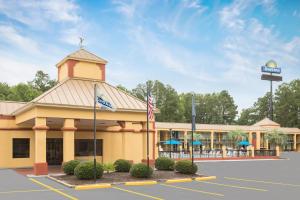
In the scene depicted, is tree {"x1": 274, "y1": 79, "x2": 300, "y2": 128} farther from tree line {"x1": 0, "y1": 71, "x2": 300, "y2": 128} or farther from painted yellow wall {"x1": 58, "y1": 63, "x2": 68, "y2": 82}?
painted yellow wall {"x1": 58, "y1": 63, "x2": 68, "y2": 82}

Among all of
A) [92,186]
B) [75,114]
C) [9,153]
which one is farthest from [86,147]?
[92,186]

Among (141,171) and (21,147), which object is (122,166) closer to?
(141,171)

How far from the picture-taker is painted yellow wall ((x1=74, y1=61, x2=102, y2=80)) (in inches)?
1139

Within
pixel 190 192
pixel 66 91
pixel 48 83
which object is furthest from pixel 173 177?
pixel 48 83

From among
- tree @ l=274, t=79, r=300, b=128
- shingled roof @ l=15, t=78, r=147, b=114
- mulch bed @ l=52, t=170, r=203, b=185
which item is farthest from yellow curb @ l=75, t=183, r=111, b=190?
tree @ l=274, t=79, r=300, b=128

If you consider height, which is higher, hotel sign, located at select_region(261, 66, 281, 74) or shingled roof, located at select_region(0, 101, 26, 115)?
hotel sign, located at select_region(261, 66, 281, 74)

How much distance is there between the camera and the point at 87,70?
96.4ft

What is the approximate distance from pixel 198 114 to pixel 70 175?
3709 inches

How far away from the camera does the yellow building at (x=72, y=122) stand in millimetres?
24312

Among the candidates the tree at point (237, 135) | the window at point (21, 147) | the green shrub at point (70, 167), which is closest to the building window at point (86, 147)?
the window at point (21, 147)

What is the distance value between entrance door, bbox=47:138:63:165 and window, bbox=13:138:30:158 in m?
1.74

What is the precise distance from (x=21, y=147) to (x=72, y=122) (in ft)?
28.9

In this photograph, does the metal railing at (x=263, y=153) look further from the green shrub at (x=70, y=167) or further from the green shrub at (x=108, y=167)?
the green shrub at (x=70, y=167)

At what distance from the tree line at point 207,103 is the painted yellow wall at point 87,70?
151 ft
